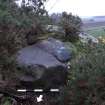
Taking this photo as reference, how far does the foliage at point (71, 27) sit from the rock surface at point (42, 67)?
→ 1.45 meters

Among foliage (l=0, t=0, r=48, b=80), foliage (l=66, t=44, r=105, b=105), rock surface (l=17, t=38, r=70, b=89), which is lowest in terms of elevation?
rock surface (l=17, t=38, r=70, b=89)

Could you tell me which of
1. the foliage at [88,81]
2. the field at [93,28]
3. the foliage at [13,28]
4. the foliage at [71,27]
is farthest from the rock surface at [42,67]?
the field at [93,28]

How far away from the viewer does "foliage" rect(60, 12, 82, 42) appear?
11.4m

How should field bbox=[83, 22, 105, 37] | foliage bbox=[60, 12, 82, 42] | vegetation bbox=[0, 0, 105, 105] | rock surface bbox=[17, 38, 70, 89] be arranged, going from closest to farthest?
vegetation bbox=[0, 0, 105, 105]
rock surface bbox=[17, 38, 70, 89]
foliage bbox=[60, 12, 82, 42]
field bbox=[83, 22, 105, 37]

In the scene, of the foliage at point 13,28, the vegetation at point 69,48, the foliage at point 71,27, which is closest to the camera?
the vegetation at point 69,48

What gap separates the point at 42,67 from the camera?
9.32 metres

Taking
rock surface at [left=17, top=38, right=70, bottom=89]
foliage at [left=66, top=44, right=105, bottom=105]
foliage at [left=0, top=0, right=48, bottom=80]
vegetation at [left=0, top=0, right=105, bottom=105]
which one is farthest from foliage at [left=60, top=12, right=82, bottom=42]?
foliage at [left=66, top=44, right=105, bottom=105]

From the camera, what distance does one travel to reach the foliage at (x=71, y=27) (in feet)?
37.3

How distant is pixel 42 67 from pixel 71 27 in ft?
7.56

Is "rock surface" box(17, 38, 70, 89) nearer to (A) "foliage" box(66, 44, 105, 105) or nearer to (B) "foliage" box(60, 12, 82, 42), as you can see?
(B) "foliage" box(60, 12, 82, 42)

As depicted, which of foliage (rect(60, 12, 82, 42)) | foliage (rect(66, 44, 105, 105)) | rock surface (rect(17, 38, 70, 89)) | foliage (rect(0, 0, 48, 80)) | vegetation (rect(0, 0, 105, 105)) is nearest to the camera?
foliage (rect(66, 44, 105, 105))

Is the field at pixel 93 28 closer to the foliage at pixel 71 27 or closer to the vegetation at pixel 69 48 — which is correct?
the vegetation at pixel 69 48

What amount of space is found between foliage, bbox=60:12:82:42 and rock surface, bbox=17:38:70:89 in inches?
57.2

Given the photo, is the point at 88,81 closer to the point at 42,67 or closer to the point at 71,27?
the point at 42,67
